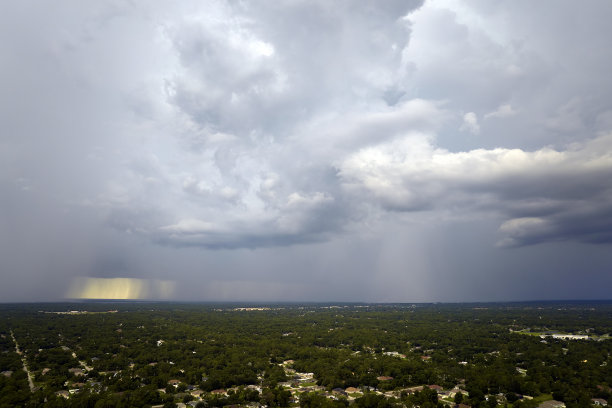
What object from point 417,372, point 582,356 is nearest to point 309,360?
point 417,372

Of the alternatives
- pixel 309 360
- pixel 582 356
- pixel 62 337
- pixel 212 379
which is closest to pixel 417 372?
pixel 309 360

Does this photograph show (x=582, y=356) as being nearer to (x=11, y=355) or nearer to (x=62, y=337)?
(x=11, y=355)

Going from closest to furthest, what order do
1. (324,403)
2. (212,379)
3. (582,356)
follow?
(324,403) → (212,379) → (582,356)

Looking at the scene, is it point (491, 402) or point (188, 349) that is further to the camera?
point (188, 349)

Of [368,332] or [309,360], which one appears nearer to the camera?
[309,360]

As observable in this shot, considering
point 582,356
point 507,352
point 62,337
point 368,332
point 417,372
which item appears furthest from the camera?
point 368,332

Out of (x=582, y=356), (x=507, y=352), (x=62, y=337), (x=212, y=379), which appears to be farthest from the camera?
(x=62, y=337)

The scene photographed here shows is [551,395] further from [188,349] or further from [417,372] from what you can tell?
[188,349]

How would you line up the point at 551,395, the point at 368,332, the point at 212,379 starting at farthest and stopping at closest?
the point at 368,332 < the point at 212,379 < the point at 551,395
